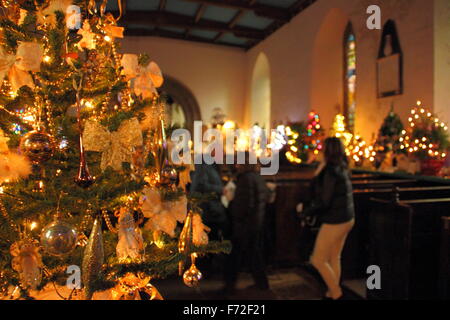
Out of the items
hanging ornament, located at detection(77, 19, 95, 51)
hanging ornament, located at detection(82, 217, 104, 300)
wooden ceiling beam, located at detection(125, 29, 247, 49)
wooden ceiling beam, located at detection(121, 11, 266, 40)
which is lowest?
hanging ornament, located at detection(82, 217, 104, 300)

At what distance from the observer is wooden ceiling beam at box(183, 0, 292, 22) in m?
8.25

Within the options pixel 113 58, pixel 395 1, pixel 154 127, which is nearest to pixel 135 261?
pixel 154 127

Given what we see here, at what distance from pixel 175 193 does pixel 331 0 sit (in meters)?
7.23

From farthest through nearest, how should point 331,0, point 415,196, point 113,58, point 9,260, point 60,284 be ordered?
point 331,0, point 415,196, point 113,58, point 60,284, point 9,260

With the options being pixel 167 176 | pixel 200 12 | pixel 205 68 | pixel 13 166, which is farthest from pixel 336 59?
pixel 13 166

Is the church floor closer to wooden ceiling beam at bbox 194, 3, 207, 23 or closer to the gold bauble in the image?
the gold bauble

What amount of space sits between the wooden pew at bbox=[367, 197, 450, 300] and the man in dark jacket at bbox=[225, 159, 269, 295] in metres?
1.07

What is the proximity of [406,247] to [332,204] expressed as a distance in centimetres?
69

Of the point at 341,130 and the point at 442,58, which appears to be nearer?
the point at 442,58

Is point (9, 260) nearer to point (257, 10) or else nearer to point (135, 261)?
point (135, 261)

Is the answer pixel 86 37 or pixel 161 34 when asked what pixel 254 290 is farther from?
pixel 161 34

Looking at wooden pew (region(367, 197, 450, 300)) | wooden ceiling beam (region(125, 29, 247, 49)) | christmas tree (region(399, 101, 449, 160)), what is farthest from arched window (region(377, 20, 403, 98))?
wooden ceiling beam (region(125, 29, 247, 49))

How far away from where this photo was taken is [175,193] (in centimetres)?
125

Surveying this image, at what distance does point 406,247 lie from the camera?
296cm
